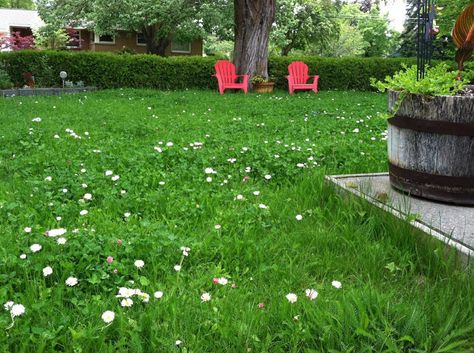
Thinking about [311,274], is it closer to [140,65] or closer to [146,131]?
[146,131]

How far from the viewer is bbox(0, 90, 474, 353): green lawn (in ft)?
5.25

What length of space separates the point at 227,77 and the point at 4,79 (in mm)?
5903

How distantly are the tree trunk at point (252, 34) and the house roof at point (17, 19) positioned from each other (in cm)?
2466

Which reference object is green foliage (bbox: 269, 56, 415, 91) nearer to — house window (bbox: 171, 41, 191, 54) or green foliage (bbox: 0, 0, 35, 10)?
house window (bbox: 171, 41, 191, 54)

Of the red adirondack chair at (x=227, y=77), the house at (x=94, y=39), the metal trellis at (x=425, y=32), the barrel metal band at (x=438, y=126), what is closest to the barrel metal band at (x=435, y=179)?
the barrel metal band at (x=438, y=126)

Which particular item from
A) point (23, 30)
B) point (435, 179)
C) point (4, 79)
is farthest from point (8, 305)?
point (23, 30)

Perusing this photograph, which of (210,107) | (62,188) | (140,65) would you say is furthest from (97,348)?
(140,65)

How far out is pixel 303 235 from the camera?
8.29ft

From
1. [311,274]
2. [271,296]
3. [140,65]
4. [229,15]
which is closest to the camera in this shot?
[271,296]

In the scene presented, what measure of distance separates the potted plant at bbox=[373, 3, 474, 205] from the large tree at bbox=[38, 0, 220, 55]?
622 inches

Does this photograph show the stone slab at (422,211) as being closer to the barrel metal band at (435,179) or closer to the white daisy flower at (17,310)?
the barrel metal band at (435,179)

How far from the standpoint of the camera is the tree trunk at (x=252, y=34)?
42.5 ft

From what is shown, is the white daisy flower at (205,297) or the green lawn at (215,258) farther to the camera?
the white daisy flower at (205,297)

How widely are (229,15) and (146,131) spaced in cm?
1390
